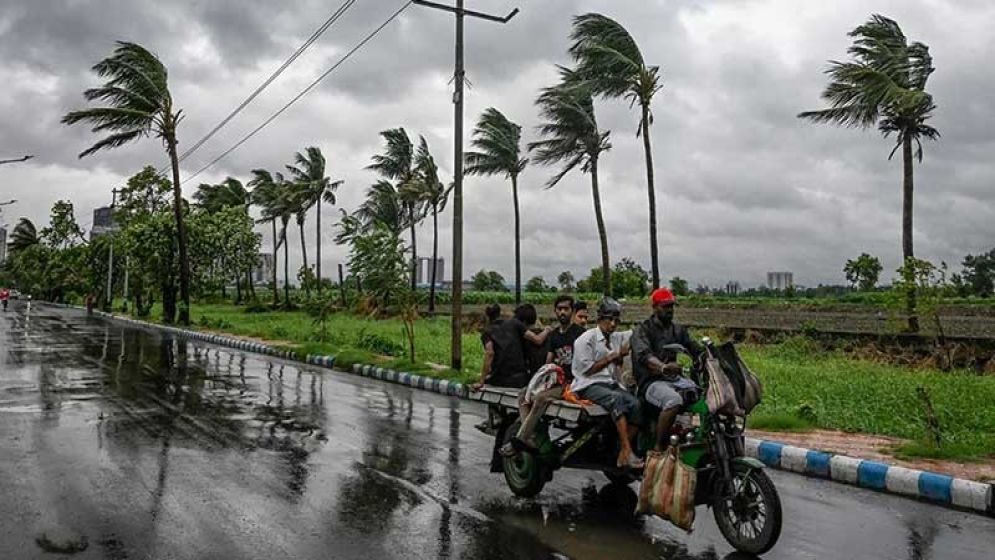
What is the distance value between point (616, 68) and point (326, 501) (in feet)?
62.6

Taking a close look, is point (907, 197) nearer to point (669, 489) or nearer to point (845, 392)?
point (845, 392)

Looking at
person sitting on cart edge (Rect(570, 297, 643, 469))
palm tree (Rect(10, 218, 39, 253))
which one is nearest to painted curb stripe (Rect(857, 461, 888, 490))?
person sitting on cart edge (Rect(570, 297, 643, 469))

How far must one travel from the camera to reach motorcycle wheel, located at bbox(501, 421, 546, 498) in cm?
648

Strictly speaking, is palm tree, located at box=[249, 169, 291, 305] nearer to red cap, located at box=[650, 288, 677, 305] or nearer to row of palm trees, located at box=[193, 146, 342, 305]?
row of palm trees, located at box=[193, 146, 342, 305]

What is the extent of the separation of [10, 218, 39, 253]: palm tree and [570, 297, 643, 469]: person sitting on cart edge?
299 feet

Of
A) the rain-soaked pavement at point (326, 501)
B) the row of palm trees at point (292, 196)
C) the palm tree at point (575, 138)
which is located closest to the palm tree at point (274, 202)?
the row of palm trees at point (292, 196)

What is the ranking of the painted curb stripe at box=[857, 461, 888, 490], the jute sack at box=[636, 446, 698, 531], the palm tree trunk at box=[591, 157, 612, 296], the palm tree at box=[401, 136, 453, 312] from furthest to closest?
1. the palm tree at box=[401, 136, 453, 312]
2. the palm tree trunk at box=[591, 157, 612, 296]
3. the painted curb stripe at box=[857, 461, 888, 490]
4. the jute sack at box=[636, 446, 698, 531]

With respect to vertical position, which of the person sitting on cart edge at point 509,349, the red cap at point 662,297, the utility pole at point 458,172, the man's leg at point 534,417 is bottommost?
the man's leg at point 534,417

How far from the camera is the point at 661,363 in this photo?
5.64 metres

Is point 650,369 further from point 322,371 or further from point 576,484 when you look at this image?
point 322,371

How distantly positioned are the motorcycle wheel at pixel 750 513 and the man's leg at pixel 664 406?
0.53 meters

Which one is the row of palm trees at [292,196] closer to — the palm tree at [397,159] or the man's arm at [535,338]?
the palm tree at [397,159]

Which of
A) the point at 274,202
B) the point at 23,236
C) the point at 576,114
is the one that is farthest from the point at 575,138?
the point at 23,236

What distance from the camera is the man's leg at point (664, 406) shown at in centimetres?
548
